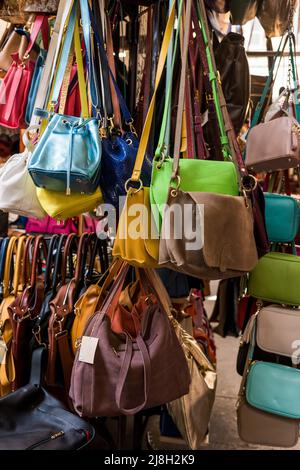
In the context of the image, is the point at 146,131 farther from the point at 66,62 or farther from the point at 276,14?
the point at 276,14

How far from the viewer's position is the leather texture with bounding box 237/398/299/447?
120 cm

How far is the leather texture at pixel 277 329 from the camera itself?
1.19 m

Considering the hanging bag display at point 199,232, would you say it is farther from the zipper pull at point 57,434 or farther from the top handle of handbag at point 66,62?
the zipper pull at point 57,434

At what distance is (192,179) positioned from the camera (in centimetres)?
88

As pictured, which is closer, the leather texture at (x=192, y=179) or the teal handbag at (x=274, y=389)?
the leather texture at (x=192, y=179)

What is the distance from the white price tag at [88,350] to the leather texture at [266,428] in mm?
611

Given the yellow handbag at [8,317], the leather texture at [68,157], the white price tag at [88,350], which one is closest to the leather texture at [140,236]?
the leather texture at [68,157]

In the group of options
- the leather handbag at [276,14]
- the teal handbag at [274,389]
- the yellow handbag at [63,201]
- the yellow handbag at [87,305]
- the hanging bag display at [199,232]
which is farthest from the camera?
the leather handbag at [276,14]

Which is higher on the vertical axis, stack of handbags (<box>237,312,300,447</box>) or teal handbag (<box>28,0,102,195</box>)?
teal handbag (<box>28,0,102,195</box>)

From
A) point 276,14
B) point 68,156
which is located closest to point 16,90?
point 68,156

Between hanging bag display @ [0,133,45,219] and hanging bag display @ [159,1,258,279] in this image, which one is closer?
hanging bag display @ [159,1,258,279]

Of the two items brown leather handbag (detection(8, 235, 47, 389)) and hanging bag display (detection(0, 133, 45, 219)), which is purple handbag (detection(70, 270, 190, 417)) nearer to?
brown leather handbag (detection(8, 235, 47, 389))

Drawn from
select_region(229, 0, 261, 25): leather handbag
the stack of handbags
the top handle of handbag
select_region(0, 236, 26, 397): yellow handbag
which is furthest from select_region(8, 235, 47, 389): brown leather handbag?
select_region(229, 0, 261, 25): leather handbag

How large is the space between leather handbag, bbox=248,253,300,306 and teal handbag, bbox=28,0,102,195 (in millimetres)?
625
